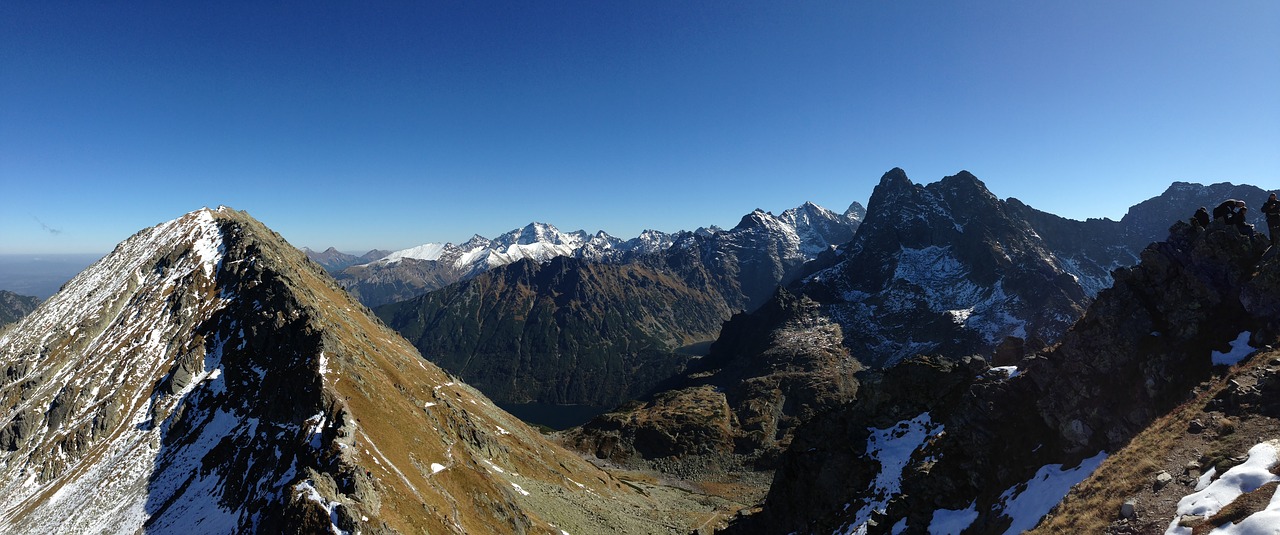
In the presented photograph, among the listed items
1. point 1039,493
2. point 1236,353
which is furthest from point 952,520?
point 1236,353

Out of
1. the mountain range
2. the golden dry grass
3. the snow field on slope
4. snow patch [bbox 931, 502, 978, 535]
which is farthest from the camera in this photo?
snow patch [bbox 931, 502, 978, 535]

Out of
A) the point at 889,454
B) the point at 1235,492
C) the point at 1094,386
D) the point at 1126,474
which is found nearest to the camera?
the point at 1235,492

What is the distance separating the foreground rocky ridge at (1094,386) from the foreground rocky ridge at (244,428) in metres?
60.6

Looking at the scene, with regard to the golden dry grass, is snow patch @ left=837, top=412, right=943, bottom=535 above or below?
below

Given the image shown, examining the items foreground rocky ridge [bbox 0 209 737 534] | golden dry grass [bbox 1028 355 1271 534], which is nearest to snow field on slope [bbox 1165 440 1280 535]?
golden dry grass [bbox 1028 355 1271 534]

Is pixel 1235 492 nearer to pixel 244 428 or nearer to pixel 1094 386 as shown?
pixel 1094 386

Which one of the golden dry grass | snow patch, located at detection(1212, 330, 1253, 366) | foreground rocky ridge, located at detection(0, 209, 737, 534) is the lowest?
foreground rocky ridge, located at detection(0, 209, 737, 534)

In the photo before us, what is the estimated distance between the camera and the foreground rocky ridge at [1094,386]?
34.0 meters

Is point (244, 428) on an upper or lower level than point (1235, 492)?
lower

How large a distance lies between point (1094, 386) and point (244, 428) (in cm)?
12078

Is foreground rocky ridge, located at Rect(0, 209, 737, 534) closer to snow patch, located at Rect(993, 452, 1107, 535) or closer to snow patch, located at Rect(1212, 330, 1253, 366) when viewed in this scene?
snow patch, located at Rect(993, 452, 1107, 535)

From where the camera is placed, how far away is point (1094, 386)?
37.9 m

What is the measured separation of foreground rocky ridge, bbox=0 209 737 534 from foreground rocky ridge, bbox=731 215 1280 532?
60626 millimetres

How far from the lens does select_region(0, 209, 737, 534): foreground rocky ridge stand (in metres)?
71.7
